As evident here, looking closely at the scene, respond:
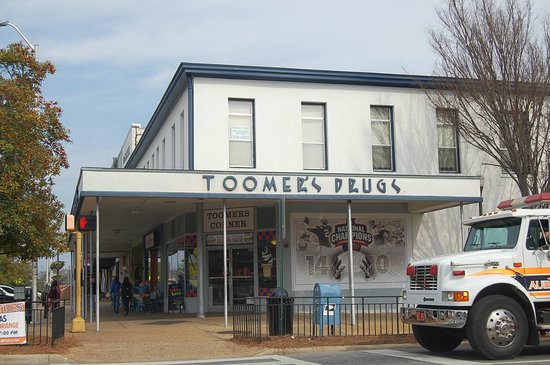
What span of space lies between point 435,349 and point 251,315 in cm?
450

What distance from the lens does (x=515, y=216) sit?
1303 centimetres

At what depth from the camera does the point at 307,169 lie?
24.0m

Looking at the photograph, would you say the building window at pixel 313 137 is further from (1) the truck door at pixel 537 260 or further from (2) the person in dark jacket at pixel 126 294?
(1) the truck door at pixel 537 260

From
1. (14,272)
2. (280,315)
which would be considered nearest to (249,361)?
(280,315)

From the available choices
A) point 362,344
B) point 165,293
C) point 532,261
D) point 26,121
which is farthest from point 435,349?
point 165,293

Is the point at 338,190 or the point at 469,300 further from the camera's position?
the point at 338,190

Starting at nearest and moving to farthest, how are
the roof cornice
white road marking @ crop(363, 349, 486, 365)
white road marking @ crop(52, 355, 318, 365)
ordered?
white road marking @ crop(363, 349, 486, 365) < white road marking @ crop(52, 355, 318, 365) < the roof cornice

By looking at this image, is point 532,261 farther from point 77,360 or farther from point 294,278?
point 294,278

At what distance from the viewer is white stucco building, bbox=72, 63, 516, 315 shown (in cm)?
2314

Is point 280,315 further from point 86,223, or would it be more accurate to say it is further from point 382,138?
point 382,138

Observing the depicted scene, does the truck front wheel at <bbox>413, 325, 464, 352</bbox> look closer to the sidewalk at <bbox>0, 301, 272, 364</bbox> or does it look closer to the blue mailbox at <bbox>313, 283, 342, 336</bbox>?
the blue mailbox at <bbox>313, 283, 342, 336</bbox>

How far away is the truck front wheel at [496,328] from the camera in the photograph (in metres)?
12.0

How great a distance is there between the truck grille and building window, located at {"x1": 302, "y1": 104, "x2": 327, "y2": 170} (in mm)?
10699

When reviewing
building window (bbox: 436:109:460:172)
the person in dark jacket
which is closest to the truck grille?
building window (bbox: 436:109:460:172)
